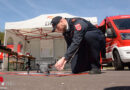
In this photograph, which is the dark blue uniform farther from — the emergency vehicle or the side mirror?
the side mirror

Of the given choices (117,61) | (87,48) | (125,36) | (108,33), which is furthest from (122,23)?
(87,48)

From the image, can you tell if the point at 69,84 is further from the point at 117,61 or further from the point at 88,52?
the point at 117,61

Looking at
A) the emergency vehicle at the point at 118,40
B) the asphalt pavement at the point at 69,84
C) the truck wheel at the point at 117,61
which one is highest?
the emergency vehicle at the point at 118,40

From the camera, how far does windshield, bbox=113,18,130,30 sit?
19.2 ft

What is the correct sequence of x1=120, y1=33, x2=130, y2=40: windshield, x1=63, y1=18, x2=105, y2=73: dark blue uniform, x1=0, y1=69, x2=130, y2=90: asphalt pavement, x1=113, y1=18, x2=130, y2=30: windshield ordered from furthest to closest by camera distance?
1. x1=113, y1=18, x2=130, y2=30: windshield
2. x1=120, y1=33, x2=130, y2=40: windshield
3. x1=63, y1=18, x2=105, y2=73: dark blue uniform
4. x1=0, y1=69, x2=130, y2=90: asphalt pavement

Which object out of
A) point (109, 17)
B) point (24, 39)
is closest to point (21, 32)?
point (24, 39)

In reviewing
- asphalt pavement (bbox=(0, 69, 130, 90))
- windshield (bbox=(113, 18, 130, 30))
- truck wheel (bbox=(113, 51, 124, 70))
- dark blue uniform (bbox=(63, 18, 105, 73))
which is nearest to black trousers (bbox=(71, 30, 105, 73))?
dark blue uniform (bbox=(63, 18, 105, 73))

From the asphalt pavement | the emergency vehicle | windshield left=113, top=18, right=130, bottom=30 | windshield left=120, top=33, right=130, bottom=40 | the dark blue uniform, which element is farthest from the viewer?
windshield left=113, top=18, right=130, bottom=30

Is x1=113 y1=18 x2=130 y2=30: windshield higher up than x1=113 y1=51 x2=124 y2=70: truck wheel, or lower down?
higher up

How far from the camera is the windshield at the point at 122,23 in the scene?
19.2 ft

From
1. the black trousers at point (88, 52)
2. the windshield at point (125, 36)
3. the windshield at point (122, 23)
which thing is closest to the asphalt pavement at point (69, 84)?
the black trousers at point (88, 52)

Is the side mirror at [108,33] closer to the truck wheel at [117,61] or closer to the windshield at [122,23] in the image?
the windshield at [122,23]

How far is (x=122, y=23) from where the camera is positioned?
19.9ft

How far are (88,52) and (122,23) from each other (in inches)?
155
